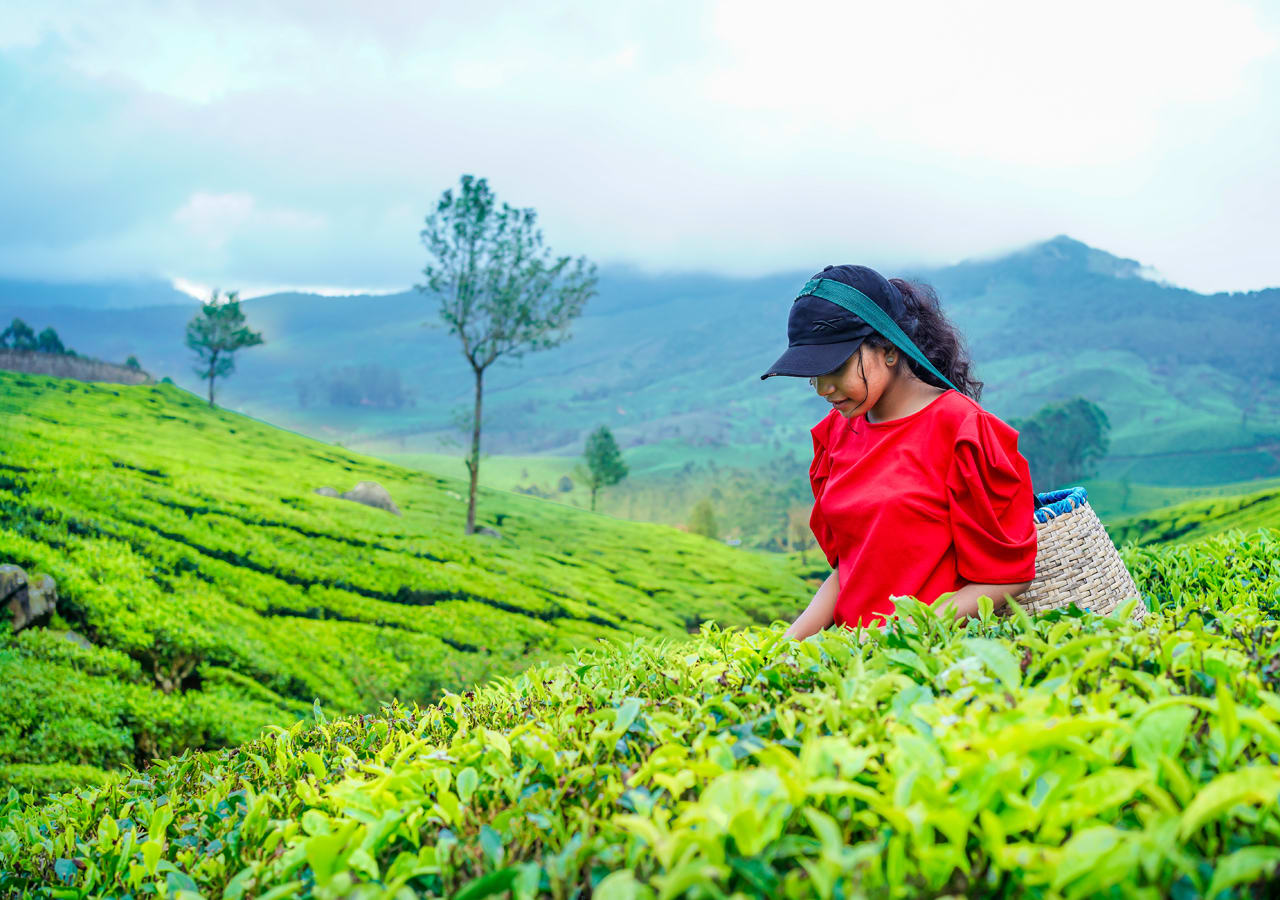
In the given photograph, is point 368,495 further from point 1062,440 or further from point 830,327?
point 1062,440

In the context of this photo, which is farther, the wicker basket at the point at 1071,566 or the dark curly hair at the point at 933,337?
the dark curly hair at the point at 933,337

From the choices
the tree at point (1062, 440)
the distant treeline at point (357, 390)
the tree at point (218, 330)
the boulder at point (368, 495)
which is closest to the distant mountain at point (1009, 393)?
the distant treeline at point (357, 390)

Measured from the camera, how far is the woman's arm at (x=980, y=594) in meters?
2.37

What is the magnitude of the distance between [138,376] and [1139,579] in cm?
3764

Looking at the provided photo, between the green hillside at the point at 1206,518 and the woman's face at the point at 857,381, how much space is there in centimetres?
1434

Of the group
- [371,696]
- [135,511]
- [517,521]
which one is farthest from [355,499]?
[371,696]

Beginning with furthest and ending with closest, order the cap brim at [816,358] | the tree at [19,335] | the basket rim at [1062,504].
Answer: the tree at [19,335] < the basket rim at [1062,504] < the cap brim at [816,358]

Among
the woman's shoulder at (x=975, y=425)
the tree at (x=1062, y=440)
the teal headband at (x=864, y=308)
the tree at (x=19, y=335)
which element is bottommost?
the tree at (x=1062, y=440)

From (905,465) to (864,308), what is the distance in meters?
0.56

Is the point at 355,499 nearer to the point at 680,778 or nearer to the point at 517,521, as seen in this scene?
the point at 517,521

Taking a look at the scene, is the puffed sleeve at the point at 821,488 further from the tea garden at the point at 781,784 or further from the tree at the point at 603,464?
the tree at the point at 603,464

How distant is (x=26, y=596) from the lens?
7781 mm

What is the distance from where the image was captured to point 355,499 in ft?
66.8

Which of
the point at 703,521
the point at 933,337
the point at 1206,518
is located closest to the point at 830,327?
the point at 933,337
